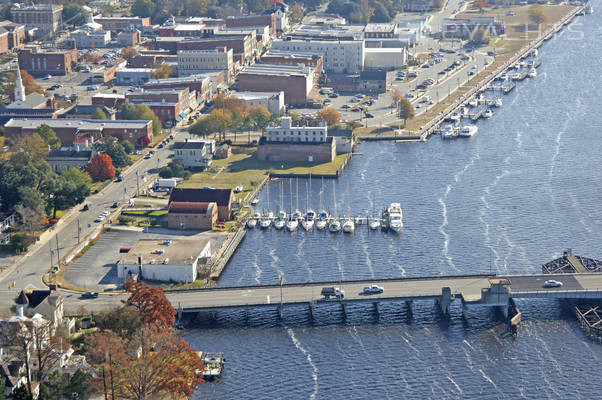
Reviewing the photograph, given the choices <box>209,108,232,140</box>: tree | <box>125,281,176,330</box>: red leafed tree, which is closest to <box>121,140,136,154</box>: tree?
<box>209,108,232,140</box>: tree

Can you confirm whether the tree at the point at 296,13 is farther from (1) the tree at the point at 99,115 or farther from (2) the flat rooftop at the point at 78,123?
(2) the flat rooftop at the point at 78,123

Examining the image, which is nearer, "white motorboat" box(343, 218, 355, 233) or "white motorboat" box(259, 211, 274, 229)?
"white motorboat" box(343, 218, 355, 233)

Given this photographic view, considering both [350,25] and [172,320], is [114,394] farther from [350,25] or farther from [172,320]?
[350,25]

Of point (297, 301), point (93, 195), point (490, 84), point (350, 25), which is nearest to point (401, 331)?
point (297, 301)

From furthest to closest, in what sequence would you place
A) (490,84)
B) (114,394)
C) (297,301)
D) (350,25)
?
(350,25), (490,84), (297,301), (114,394)

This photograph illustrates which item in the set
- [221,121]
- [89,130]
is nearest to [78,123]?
[89,130]

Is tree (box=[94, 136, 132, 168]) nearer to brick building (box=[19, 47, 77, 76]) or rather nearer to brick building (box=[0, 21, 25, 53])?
brick building (box=[19, 47, 77, 76])

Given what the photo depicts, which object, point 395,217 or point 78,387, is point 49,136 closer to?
point 395,217
